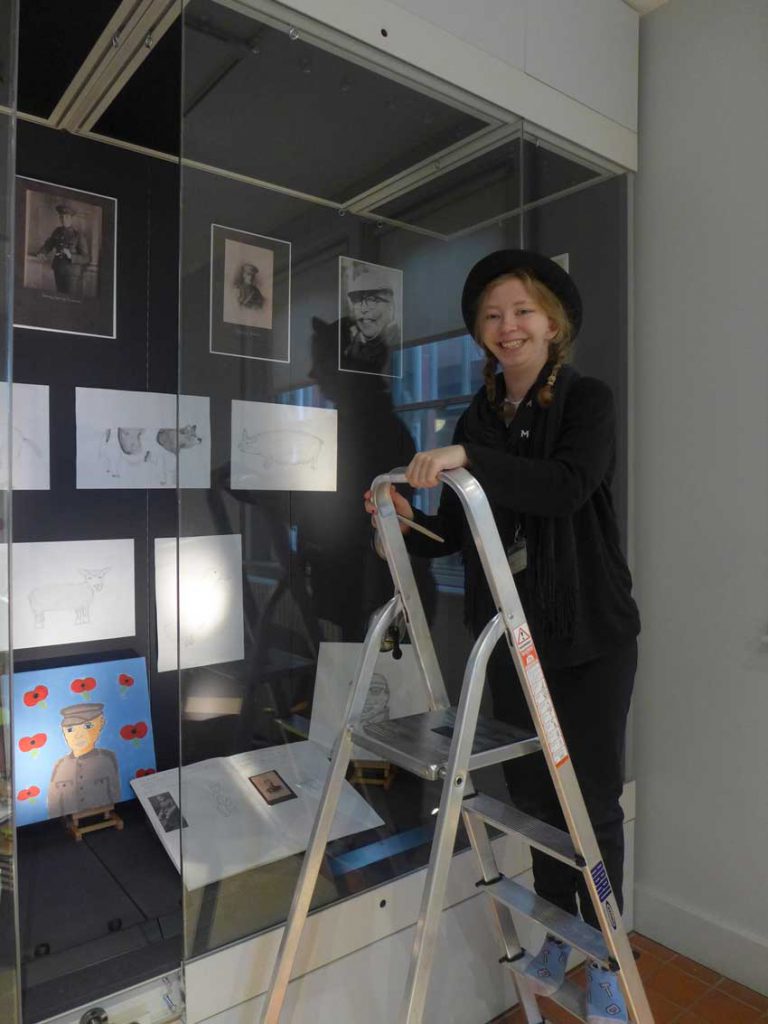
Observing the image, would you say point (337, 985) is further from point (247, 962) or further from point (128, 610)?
point (128, 610)

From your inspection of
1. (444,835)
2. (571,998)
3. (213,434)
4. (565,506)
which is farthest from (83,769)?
(565,506)

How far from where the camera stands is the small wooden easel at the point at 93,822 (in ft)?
5.74

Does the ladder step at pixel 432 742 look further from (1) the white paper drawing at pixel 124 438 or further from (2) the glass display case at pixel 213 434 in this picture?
(1) the white paper drawing at pixel 124 438

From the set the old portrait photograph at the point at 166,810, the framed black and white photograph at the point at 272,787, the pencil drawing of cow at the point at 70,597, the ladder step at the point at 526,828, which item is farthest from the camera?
the pencil drawing of cow at the point at 70,597

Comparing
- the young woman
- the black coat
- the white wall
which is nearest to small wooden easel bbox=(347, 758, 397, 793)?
the young woman

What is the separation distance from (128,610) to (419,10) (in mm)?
1572

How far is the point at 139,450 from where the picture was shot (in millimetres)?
1891

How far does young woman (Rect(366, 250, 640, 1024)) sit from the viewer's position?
140 centimetres

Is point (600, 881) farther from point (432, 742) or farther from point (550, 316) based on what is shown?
point (550, 316)

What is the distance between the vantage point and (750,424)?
1.91m

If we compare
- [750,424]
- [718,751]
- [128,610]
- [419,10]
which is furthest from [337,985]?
[419,10]

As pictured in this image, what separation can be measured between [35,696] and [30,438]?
0.61m

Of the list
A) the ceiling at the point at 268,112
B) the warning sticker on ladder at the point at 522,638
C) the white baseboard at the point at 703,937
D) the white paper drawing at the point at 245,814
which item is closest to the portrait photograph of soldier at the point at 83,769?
the white paper drawing at the point at 245,814

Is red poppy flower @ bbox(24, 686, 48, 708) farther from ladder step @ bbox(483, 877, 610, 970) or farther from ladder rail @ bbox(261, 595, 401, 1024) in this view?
ladder step @ bbox(483, 877, 610, 970)
